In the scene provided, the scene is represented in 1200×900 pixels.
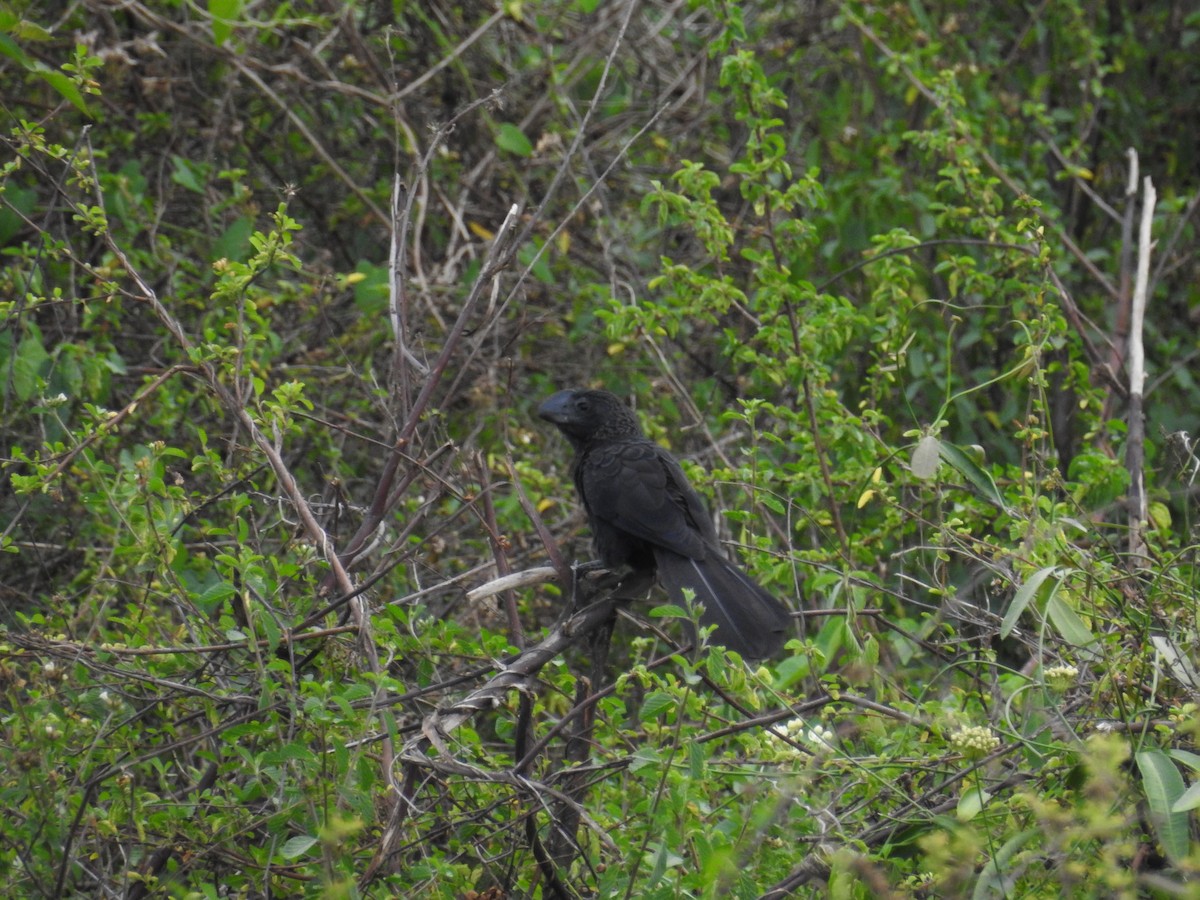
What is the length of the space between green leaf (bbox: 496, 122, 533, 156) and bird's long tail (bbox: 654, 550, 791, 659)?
2.56 meters

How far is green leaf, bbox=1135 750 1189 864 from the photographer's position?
2.08 meters

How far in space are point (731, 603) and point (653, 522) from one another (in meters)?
0.45

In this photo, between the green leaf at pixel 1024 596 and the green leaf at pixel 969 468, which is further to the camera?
the green leaf at pixel 969 468

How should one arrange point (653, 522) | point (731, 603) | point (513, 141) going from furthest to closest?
point (513, 141) < point (653, 522) < point (731, 603)

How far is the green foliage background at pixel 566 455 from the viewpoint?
2.51 metres

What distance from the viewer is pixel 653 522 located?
3910 mm

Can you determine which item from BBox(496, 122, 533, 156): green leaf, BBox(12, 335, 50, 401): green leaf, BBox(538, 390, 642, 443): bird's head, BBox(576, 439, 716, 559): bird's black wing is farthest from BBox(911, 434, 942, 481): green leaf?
BBox(496, 122, 533, 156): green leaf

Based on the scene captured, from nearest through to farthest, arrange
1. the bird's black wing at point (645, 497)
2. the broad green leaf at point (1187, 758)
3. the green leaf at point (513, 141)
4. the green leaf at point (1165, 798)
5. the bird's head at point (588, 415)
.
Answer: the green leaf at point (1165, 798) → the broad green leaf at point (1187, 758) → the bird's black wing at point (645, 497) → the bird's head at point (588, 415) → the green leaf at point (513, 141)

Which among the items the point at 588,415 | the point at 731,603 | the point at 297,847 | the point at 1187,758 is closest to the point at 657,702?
the point at 297,847

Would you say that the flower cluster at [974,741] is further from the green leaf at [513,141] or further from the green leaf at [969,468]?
the green leaf at [513,141]

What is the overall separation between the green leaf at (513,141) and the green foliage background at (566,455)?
15 millimetres

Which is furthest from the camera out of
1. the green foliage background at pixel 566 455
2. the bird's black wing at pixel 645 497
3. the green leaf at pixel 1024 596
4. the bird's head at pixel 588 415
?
the bird's head at pixel 588 415


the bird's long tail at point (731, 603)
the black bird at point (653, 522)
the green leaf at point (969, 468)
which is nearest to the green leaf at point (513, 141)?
the black bird at point (653, 522)

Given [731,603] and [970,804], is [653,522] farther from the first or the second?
[970,804]
